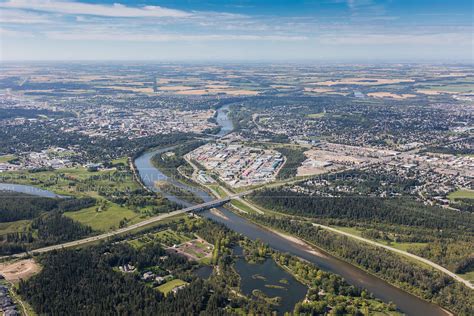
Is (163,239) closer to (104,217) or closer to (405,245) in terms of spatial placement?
(104,217)

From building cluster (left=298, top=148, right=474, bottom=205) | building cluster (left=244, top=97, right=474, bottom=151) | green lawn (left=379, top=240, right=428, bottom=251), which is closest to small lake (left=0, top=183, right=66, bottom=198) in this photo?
building cluster (left=298, top=148, right=474, bottom=205)

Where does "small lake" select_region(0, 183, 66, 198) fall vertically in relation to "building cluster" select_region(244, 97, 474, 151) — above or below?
below

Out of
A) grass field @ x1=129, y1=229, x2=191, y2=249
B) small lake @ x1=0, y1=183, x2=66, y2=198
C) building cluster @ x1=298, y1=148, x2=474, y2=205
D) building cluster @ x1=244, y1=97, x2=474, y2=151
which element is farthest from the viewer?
building cluster @ x1=244, y1=97, x2=474, y2=151

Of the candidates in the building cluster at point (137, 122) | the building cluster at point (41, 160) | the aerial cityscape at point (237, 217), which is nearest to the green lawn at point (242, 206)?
the aerial cityscape at point (237, 217)

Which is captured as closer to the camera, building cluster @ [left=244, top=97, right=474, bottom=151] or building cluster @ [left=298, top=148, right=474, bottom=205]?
building cluster @ [left=298, top=148, right=474, bottom=205]

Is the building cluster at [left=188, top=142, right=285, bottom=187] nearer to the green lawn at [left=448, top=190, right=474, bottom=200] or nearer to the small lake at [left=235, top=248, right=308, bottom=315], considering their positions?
the green lawn at [left=448, top=190, right=474, bottom=200]

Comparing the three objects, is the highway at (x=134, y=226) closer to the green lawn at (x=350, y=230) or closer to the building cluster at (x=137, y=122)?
the green lawn at (x=350, y=230)

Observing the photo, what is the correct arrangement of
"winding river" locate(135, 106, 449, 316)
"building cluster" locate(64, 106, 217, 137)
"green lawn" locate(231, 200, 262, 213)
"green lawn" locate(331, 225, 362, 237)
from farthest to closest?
"building cluster" locate(64, 106, 217, 137)
"green lawn" locate(231, 200, 262, 213)
"green lawn" locate(331, 225, 362, 237)
"winding river" locate(135, 106, 449, 316)

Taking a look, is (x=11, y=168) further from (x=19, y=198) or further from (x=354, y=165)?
(x=354, y=165)

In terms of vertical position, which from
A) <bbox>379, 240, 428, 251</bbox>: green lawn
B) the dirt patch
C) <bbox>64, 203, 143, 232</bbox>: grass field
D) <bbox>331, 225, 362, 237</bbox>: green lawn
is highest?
<bbox>64, 203, 143, 232</bbox>: grass field

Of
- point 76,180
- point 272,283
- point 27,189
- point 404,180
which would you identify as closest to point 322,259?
point 272,283
